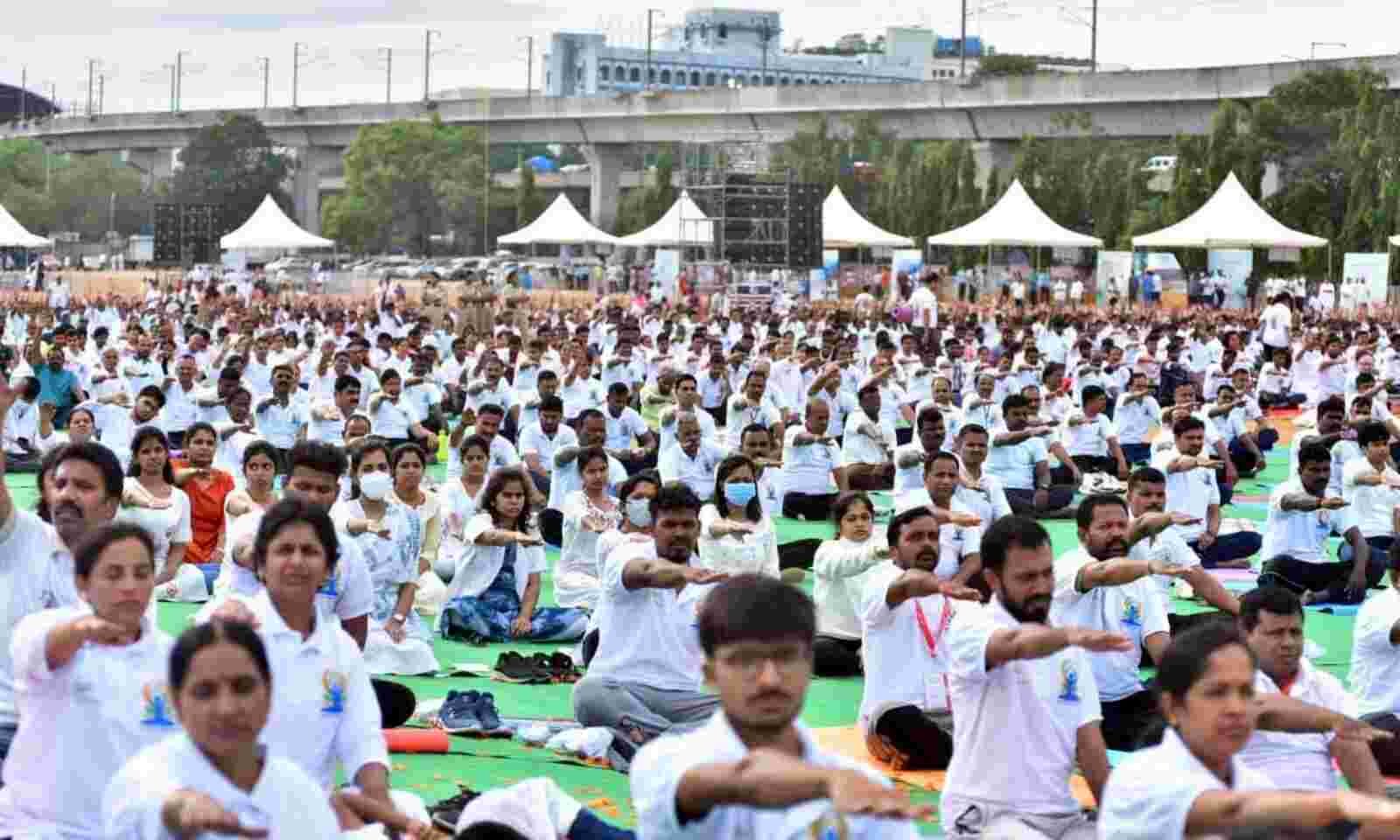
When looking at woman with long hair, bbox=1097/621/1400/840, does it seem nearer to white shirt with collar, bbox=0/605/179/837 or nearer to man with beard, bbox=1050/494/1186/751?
white shirt with collar, bbox=0/605/179/837

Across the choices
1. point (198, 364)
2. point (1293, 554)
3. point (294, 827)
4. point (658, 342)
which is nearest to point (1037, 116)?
point (658, 342)

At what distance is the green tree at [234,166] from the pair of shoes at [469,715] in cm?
7005

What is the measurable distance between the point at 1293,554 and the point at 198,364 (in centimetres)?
1180

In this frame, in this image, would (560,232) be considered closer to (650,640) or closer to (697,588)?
(697,588)

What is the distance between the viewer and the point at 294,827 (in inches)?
182

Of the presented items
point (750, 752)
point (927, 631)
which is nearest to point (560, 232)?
point (927, 631)

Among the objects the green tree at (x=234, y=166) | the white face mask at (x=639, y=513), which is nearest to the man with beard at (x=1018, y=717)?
the white face mask at (x=639, y=513)

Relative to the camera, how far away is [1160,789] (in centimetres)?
481

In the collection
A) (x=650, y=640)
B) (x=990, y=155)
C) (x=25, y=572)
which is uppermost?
(x=990, y=155)

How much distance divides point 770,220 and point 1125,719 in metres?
24.9

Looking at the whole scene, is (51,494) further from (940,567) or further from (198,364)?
(198,364)

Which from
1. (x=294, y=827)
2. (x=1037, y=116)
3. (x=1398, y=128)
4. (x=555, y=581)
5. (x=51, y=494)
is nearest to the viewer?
(x=294, y=827)

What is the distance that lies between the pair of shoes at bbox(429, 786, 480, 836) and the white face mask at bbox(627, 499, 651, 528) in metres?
2.79

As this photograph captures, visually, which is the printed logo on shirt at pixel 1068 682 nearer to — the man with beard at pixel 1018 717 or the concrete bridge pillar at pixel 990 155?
the man with beard at pixel 1018 717
